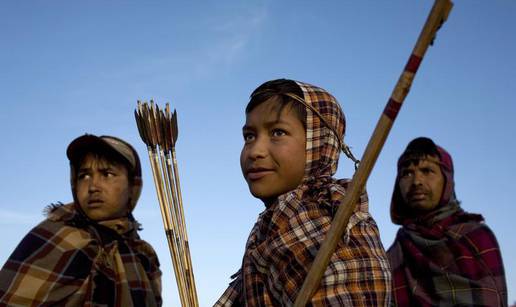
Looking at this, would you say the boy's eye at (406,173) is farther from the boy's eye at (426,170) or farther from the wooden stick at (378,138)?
the wooden stick at (378,138)

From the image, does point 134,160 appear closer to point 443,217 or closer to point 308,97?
point 308,97

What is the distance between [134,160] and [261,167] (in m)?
1.57

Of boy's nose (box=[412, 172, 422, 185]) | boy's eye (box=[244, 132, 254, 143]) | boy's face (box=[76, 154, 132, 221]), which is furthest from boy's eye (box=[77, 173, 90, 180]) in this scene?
boy's nose (box=[412, 172, 422, 185])

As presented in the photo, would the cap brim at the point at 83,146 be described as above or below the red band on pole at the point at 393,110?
above

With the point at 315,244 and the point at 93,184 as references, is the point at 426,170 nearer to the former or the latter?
the point at 93,184

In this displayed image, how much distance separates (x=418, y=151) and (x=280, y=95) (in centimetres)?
237

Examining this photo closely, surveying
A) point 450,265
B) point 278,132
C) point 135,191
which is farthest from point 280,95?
point 450,265

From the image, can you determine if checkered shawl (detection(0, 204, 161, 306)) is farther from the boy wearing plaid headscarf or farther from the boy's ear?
the boy's ear

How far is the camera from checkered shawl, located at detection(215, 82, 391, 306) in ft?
6.95

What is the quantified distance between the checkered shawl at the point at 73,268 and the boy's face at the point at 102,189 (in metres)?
0.10

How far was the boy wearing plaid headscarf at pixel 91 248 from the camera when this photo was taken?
3328mm

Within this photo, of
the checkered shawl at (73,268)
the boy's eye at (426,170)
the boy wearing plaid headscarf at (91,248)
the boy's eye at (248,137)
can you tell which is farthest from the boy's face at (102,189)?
the boy's eye at (426,170)

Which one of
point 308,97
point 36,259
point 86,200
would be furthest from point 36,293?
point 308,97

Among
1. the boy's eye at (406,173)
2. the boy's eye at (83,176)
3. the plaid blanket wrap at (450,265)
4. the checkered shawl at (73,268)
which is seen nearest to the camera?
the checkered shawl at (73,268)
